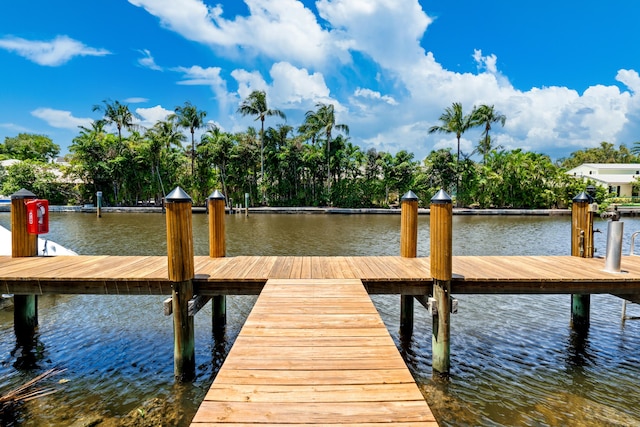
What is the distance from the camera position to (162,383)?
5.20 metres

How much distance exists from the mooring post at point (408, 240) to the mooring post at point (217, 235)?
3.43m

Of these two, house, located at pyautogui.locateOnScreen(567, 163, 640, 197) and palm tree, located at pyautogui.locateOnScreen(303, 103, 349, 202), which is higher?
palm tree, located at pyautogui.locateOnScreen(303, 103, 349, 202)

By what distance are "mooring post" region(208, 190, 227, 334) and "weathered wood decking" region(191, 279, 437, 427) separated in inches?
119

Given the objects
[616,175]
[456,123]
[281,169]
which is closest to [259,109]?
[281,169]

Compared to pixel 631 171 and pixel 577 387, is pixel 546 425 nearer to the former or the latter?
pixel 577 387

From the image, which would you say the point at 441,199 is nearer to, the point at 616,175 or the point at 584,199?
the point at 584,199

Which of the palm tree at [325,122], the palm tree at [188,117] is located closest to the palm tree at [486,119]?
the palm tree at [325,122]

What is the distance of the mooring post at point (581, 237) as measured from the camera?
670 centimetres

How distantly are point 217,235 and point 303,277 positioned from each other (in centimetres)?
227

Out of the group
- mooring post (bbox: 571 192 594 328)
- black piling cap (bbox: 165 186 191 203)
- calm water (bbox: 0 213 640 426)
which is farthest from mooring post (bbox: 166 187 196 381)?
mooring post (bbox: 571 192 594 328)

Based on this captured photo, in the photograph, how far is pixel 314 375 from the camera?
8.91 feet

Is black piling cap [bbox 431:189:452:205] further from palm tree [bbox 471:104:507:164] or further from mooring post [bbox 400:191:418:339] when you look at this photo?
palm tree [bbox 471:104:507:164]

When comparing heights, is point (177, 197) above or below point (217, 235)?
above

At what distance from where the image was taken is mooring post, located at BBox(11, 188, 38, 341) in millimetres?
6586
